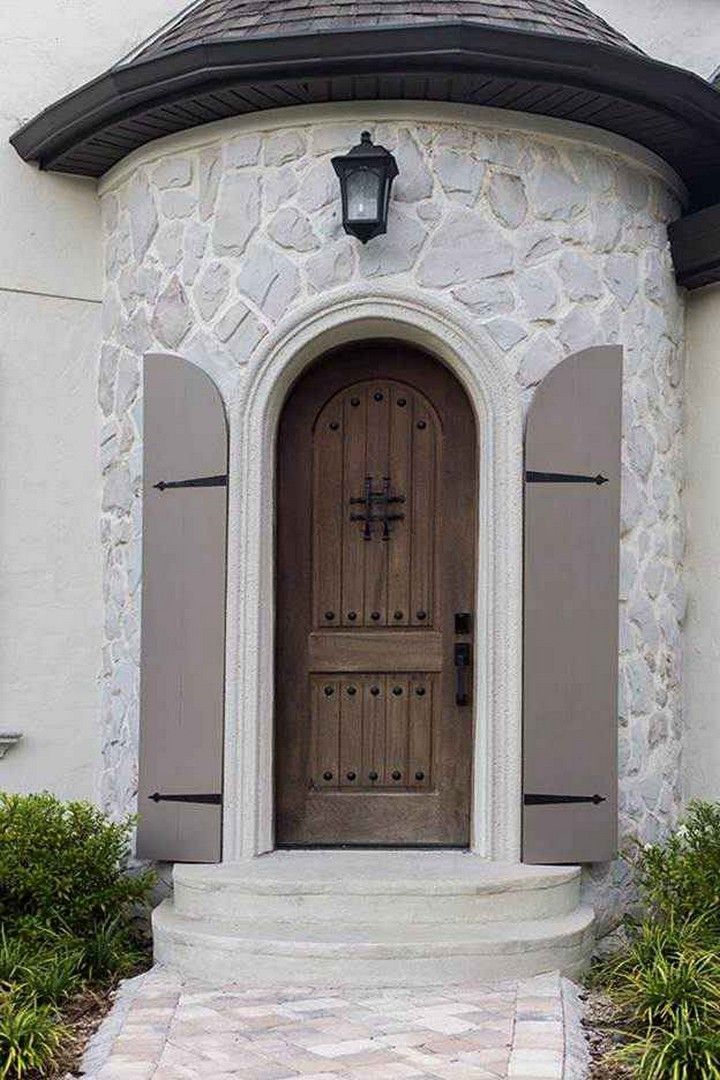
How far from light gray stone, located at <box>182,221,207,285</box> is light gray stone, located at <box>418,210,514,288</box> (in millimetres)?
1010

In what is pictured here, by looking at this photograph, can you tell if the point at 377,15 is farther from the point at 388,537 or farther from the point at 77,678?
the point at 77,678

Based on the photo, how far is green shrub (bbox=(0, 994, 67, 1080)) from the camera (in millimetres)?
5090

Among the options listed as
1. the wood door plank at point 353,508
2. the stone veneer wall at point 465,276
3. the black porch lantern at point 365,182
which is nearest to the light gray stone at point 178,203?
the stone veneer wall at point 465,276

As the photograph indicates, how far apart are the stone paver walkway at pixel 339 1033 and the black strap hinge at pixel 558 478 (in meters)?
2.11

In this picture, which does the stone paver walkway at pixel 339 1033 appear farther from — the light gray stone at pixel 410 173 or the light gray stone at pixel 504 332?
the light gray stone at pixel 410 173

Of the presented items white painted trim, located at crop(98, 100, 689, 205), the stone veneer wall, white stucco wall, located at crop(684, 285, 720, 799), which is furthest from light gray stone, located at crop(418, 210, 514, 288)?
white stucco wall, located at crop(684, 285, 720, 799)

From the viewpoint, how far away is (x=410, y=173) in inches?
261

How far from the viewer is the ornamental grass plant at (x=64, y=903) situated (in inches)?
232

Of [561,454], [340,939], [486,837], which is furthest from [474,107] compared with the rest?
[340,939]

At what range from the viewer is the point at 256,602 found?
6676 millimetres

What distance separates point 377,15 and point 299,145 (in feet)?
2.18

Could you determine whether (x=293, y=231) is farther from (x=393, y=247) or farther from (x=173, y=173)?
(x=173, y=173)

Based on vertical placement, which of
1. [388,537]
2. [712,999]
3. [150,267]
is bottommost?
[712,999]

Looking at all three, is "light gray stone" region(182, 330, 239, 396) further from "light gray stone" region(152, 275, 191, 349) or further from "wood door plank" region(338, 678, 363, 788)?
"wood door plank" region(338, 678, 363, 788)
